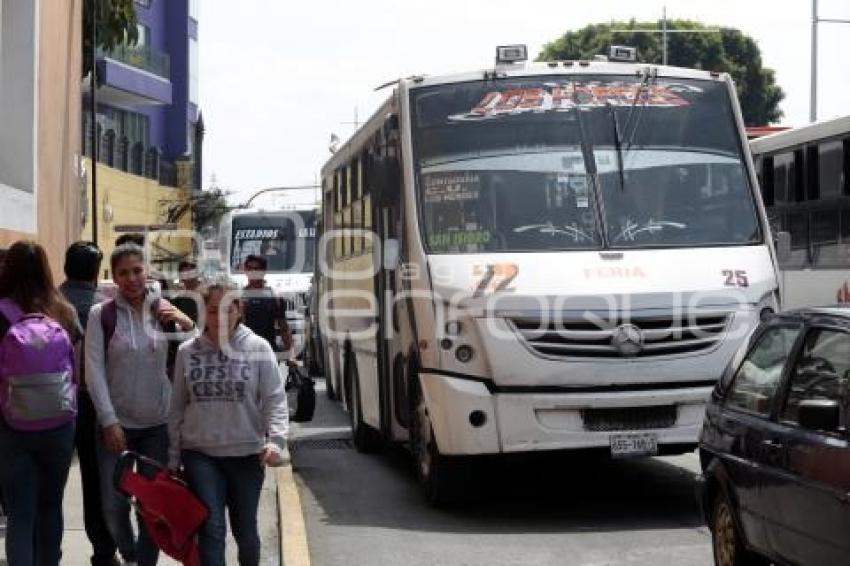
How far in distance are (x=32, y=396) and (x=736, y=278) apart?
17.1 feet

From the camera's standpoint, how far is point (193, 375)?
6453mm

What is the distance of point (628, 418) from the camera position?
9477 mm

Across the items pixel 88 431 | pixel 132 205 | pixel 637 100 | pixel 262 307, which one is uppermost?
pixel 132 205

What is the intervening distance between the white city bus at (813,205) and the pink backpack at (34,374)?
11235 millimetres

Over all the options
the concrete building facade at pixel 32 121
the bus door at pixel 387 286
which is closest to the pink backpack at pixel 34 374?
the bus door at pixel 387 286

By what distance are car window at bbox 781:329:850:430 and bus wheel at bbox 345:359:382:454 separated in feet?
24.7

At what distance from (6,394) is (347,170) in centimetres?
828

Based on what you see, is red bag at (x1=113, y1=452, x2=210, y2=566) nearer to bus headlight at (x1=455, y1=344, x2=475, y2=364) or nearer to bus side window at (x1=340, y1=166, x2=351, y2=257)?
bus headlight at (x1=455, y1=344, x2=475, y2=364)

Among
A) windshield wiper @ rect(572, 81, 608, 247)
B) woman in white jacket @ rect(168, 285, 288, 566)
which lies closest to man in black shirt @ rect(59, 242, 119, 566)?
woman in white jacket @ rect(168, 285, 288, 566)

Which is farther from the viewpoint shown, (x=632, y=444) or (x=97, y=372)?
(x=632, y=444)

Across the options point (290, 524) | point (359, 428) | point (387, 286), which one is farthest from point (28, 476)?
point (359, 428)

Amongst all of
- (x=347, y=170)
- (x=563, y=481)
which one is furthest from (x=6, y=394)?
(x=347, y=170)

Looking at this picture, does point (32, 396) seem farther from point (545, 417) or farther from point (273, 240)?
point (273, 240)

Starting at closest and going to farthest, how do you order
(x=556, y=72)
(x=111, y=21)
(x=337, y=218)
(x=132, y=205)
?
(x=556, y=72)
(x=337, y=218)
(x=111, y=21)
(x=132, y=205)
